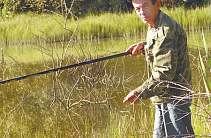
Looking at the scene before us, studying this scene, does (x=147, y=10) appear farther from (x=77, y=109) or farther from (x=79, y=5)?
(x=79, y=5)

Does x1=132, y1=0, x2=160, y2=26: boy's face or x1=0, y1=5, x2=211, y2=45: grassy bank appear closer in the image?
x1=132, y1=0, x2=160, y2=26: boy's face

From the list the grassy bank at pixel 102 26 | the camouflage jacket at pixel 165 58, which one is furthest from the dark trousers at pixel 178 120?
the grassy bank at pixel 102 26

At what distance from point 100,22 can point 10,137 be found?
763 cm

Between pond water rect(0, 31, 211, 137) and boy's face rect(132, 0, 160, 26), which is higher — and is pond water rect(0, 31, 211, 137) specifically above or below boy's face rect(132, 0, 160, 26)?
below

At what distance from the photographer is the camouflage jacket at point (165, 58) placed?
1838mm

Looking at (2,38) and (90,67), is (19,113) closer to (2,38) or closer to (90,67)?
(90,67)

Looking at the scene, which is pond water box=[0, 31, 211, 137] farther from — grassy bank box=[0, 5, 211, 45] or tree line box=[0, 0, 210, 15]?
tree line box=[0, 0, 210, 15]

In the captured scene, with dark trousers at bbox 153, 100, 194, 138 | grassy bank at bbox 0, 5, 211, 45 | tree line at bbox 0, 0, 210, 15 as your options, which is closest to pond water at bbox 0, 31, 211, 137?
dark trousers at bbox 153, 100, 194, 138

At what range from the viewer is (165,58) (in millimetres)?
1838

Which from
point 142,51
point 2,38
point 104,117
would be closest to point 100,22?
point 2,38

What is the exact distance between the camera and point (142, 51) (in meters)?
2.15

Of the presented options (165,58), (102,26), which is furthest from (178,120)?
(102,26)

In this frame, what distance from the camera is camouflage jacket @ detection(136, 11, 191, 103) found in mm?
1838

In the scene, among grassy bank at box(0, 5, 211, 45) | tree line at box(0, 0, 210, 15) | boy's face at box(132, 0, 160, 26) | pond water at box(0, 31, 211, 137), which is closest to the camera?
boy's face at box(132, 0, 160, 26)
